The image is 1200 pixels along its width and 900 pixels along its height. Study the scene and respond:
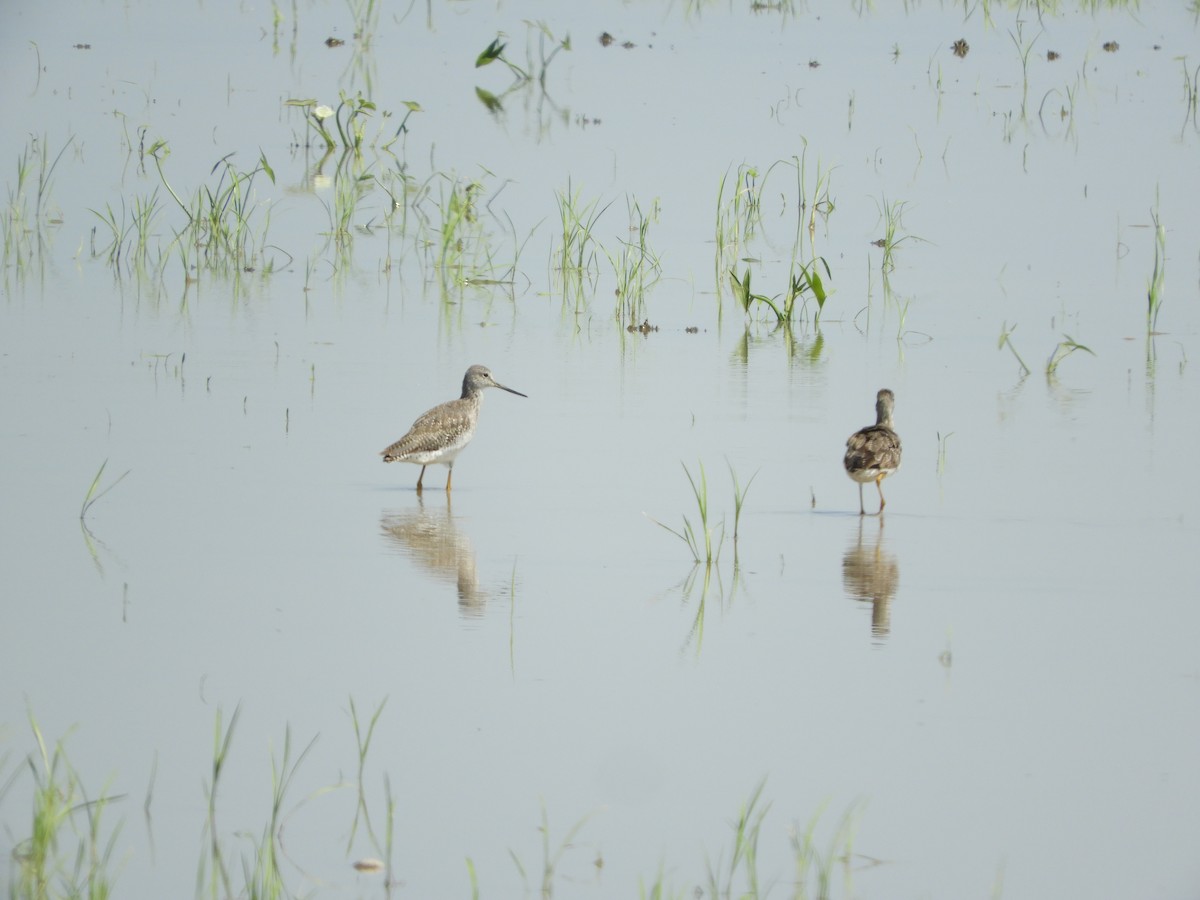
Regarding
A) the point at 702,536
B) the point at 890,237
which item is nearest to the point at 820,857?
the point at 702,536

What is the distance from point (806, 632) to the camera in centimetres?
720

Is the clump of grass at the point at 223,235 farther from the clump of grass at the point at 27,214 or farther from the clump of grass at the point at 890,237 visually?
the clump of grass at the point at 890,237

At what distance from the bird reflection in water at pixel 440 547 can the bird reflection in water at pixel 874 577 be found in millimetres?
1567

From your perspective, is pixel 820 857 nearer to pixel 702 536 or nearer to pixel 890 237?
pixel 702 536

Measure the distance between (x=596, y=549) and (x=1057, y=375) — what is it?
5.05 metres

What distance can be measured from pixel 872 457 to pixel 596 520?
4.97ft

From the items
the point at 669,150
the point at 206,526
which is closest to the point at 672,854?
the point at 206,526

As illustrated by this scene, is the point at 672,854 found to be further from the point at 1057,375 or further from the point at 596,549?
the point at 1057,375

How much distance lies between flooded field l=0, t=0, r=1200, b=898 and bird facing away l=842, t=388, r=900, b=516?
0.82 feet

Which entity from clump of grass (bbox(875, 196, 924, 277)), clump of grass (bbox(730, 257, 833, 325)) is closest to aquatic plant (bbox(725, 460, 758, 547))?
clump of grass (bbox(730, 257, 833, 325))

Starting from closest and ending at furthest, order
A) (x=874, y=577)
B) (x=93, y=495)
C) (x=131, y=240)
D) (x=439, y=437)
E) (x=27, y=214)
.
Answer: (x=874, y=577), (x=93, y=495), (x=439, y=437), (x=131, y=240), (x=27, y=214)

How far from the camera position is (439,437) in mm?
9812

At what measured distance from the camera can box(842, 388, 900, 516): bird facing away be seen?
924 centimetres

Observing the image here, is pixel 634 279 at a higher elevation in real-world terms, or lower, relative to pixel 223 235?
lower
